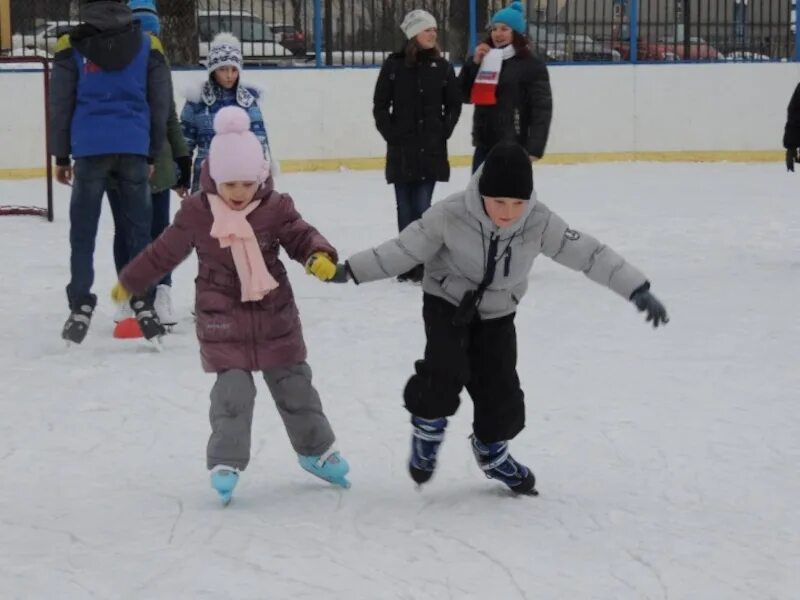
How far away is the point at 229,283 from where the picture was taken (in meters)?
4.43

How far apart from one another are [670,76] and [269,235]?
13.3m

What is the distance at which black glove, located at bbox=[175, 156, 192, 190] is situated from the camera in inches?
285

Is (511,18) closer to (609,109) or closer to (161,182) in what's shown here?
(161,182)

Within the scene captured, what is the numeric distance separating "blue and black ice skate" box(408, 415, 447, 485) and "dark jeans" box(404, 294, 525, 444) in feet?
0.14

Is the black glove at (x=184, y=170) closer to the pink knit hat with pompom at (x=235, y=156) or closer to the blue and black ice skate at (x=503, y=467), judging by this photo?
the pink knit hat with pompom at (x=235, y=156)

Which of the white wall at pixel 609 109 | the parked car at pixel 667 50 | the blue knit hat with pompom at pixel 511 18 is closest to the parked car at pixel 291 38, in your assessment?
the white wall at pixel 609 109

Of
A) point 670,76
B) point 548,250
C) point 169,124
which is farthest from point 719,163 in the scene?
point 548,250

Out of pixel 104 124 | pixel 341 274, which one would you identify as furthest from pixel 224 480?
pixel 104 124

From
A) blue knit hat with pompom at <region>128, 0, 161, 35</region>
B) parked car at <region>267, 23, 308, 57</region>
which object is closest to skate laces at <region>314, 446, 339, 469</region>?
blue knit hat with pompom at <region>128, 0, 161, 35</region>

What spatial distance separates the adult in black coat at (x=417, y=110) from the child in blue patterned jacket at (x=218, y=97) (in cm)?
140

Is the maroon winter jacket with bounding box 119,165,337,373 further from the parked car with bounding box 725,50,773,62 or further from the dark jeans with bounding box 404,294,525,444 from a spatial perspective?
the parked car with bounding box 725,50,773,62

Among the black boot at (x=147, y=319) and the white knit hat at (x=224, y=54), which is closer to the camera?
the black boot at (x=147, y=319)

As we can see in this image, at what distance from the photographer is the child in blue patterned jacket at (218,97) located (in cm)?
717

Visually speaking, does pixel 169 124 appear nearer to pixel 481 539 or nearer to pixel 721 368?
pixel 721 368
